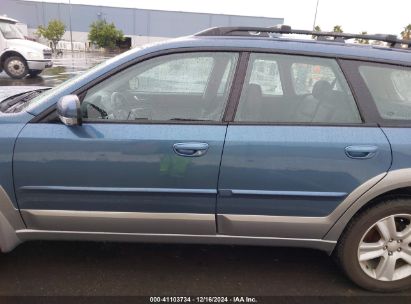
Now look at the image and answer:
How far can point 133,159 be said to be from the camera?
2.22m

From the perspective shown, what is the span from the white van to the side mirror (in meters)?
12.0

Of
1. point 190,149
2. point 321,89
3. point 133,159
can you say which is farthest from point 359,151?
point 133,159

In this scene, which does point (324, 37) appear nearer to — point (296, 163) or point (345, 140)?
point (345, 140)

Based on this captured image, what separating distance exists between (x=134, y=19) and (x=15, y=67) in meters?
56.1

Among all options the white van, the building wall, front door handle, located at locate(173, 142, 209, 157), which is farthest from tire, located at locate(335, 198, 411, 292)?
the building wall

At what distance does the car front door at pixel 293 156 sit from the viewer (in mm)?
2225

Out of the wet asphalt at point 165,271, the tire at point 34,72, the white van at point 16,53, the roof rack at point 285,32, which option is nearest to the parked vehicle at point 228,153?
the roof rack at point 285,32

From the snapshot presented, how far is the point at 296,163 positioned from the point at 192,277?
1.09m

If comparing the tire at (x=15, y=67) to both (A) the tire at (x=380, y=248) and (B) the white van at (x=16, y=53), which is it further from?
(A) the tire at (x=380, y=248)

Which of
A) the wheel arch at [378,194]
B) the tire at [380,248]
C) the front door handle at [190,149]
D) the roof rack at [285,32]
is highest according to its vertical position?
the roof rack at [285,32]

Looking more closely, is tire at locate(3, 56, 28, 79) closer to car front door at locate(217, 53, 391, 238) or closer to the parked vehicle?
the parked vehicle

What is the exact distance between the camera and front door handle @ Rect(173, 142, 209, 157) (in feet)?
7.20

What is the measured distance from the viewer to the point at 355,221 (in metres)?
2.39

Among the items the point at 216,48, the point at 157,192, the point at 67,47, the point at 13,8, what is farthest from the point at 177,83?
the point at 13,8
